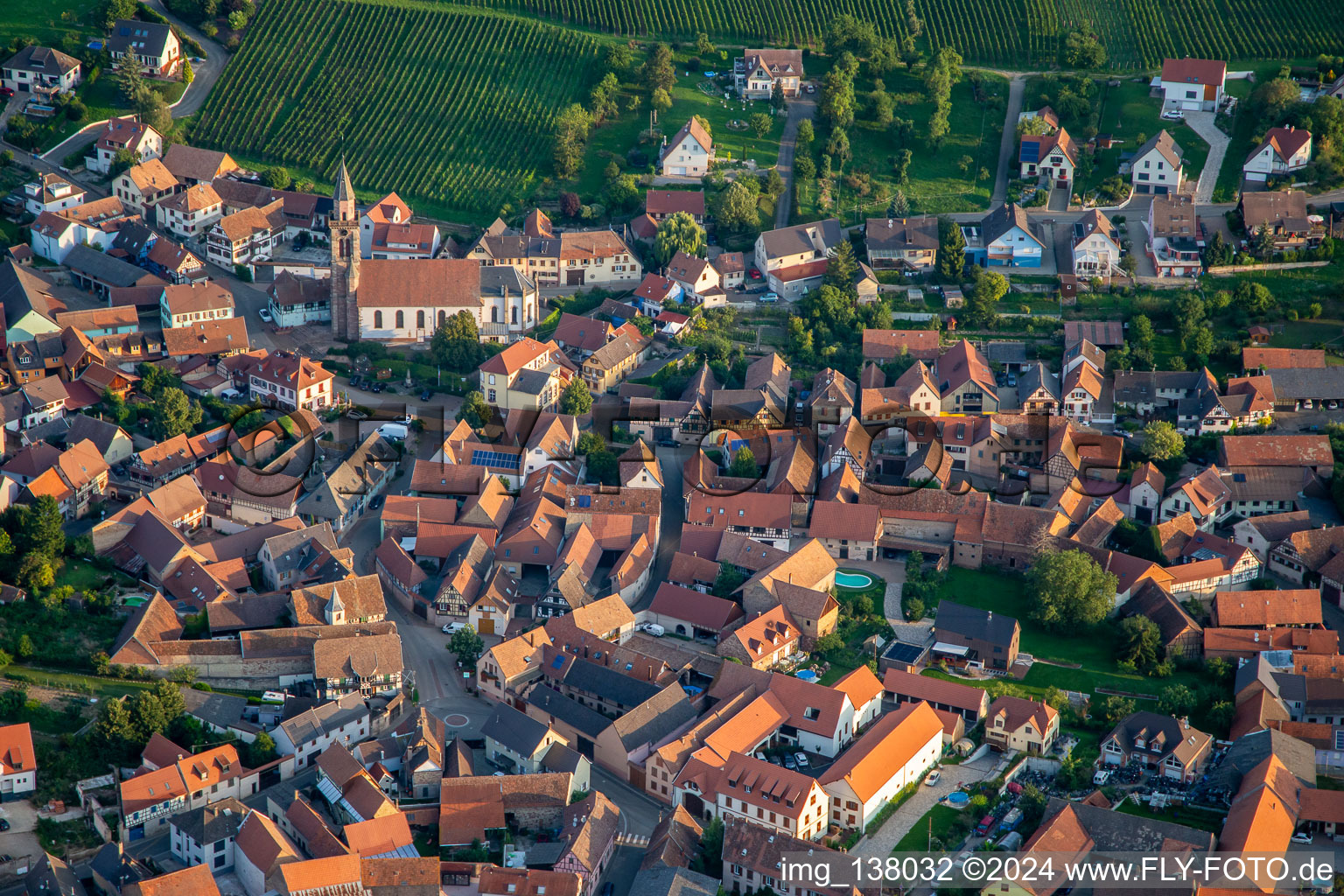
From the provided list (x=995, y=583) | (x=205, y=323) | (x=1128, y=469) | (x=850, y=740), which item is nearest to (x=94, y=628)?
(x=205, y=323)

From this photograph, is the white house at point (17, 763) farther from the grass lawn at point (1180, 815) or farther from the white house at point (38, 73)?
the white house at point (38, 73)

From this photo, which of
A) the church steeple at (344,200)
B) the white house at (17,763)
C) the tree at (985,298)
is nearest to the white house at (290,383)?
the church steeple at (344,200)

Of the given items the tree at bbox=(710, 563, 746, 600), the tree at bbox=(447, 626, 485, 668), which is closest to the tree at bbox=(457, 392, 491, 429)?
the tree at bbox=(447, 626, 485, 668)

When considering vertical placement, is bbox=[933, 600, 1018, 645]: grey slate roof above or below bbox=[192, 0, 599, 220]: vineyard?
below

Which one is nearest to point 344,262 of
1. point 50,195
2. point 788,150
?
point 50,195

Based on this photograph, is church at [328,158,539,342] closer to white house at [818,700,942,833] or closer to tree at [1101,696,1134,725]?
white house at [818,700,942,833]

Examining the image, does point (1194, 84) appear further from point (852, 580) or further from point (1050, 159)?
point (852, 580)

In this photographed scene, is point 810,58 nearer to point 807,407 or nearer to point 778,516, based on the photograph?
point 807,407
